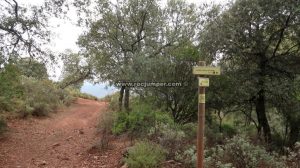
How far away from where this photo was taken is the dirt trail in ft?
27.9

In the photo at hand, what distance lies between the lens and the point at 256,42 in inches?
446

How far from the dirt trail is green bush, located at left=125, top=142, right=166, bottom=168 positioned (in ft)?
2.95

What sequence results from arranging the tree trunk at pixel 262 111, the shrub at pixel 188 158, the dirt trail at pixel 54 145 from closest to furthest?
the shrub at pixel 188 158 → the dirt trail at pixel 54 145 → the tree trunk at pixel 262 111

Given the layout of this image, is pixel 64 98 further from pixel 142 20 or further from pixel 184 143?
pixel 184 143

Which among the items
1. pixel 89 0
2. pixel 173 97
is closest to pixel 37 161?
pixel 173 97

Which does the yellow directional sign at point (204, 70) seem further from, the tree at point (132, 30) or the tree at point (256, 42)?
the tree at point (132, 30)

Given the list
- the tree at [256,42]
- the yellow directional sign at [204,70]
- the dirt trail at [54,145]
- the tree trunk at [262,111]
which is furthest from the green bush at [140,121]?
the tree trunk at [262,111]

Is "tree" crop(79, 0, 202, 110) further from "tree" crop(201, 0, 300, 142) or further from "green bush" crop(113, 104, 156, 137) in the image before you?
"green bush" crop(113, 104, 156, 137)

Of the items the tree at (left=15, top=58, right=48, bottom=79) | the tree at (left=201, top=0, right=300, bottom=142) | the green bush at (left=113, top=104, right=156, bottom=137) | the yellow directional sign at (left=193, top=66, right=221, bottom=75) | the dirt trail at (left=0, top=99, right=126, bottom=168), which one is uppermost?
the tree at (left=201, top=0, right=300, bottom=142)

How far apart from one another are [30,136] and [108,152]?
13.7 ft

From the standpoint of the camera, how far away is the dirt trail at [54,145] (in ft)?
27.9

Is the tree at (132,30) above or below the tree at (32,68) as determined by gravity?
above

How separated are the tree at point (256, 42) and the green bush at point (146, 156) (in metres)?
4.92

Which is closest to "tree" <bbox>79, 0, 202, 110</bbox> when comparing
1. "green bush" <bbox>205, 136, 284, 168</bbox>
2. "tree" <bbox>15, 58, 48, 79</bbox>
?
"tree" <bbox>15, 58, 48, 79</bbox>
